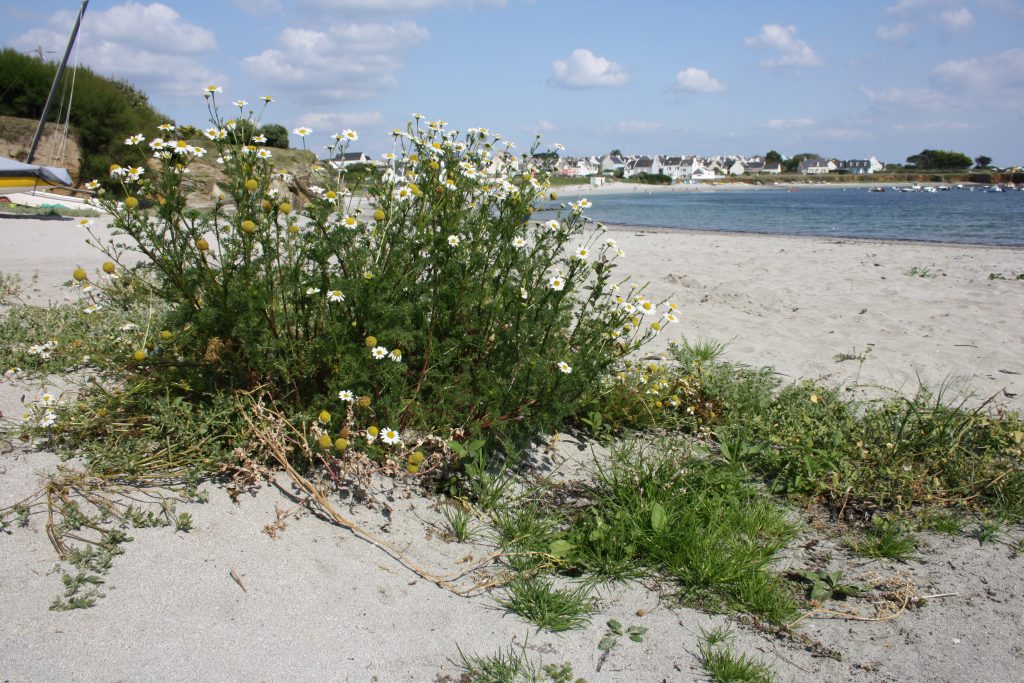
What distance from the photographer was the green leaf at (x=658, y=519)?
9.96 ft

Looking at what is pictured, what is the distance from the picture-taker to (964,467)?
360cm

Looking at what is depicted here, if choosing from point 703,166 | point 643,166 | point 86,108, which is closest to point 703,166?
point 703,166

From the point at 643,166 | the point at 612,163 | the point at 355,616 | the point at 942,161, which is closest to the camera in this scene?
the point at 355,616

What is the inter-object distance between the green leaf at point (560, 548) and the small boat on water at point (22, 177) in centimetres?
1364

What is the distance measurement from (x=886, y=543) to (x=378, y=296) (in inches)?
99.5

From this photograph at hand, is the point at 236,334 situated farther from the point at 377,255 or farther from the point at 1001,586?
the point at 1001,586

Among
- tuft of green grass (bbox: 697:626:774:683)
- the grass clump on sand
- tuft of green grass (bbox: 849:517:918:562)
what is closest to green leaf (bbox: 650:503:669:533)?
tuft of green grass (bbox: 697:626:774:683)

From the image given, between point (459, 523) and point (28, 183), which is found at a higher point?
point (28, 183)

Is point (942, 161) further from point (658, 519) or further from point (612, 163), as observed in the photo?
point (658, 519)

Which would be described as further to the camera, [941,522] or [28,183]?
[28,183]

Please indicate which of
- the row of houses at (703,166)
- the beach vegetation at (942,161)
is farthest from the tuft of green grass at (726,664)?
the beach vegetation at (942,161)

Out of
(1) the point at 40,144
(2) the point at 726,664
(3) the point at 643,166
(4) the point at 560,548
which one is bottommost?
(2) the point at 726,664

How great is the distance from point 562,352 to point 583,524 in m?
0.86

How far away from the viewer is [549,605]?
2598mm
